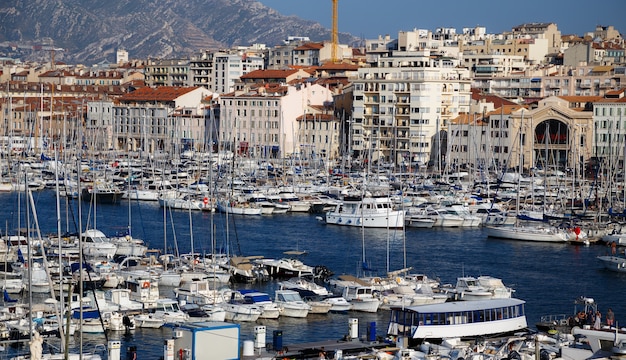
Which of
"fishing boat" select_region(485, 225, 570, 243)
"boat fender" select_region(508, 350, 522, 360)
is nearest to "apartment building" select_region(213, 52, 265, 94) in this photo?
"fishing boat" select_region(485, 225, 570, 243)

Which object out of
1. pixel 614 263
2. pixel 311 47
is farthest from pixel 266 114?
pixel 614 263

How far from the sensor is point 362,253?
3428 centimetres

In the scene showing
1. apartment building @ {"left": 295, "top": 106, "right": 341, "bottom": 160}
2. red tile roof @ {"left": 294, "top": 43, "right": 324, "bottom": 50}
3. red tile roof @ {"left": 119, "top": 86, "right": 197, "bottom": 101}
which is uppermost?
red tile roof @ {"left": 294, "top": 43, "right": 324, "bottom": 50}

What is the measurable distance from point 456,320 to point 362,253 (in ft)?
43.5

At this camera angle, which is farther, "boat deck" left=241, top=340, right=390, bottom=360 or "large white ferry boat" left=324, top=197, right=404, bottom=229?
"large white ferry boat" left=324, top=197, right=404, bottom=229

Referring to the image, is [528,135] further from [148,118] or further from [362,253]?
[362,253]

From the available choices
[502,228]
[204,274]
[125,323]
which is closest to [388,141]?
[502,228]

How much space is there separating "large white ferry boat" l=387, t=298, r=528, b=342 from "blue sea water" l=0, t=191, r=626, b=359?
7.77ft

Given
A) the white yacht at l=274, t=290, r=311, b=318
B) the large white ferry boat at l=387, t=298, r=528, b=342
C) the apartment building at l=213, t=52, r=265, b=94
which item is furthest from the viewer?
the apartment building at l=213, t=52, r=265, b=94

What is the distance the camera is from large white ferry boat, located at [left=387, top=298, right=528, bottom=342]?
2066 centimetres

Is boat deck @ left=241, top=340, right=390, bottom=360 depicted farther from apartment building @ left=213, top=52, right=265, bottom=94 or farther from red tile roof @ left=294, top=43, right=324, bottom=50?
red tile roof @ left=294, top=43, right=324, bottom=50

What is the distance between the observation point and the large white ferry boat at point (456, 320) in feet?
67.8

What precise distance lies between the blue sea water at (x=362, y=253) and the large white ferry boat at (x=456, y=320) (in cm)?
237

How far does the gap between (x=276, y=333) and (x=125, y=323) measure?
4724mm
